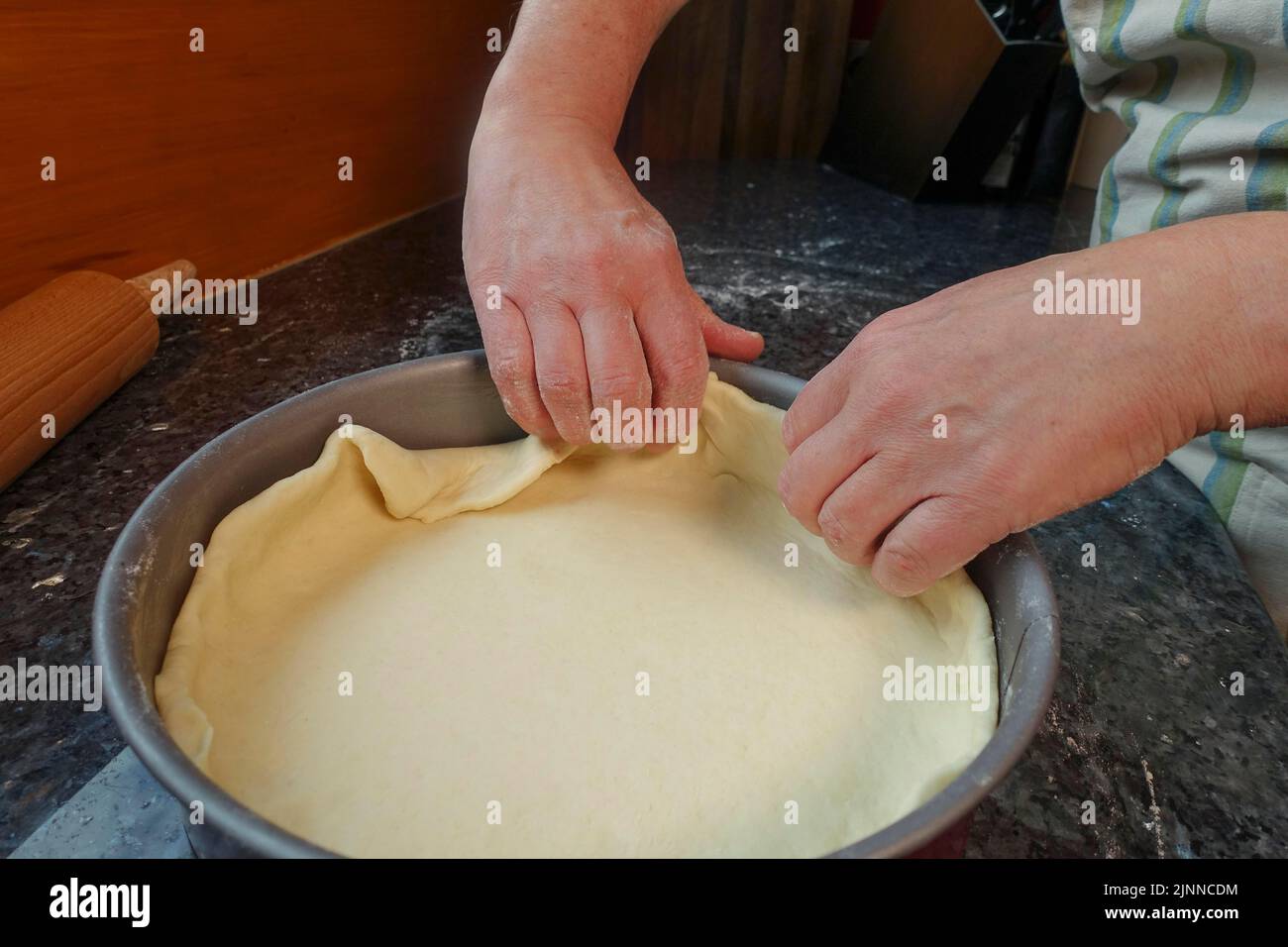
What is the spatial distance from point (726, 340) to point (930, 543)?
1.09ft

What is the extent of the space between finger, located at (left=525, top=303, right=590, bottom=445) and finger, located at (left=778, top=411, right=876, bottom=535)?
0.62ft

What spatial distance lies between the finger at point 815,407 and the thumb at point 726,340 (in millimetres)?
178

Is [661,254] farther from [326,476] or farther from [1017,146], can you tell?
[1017,146]

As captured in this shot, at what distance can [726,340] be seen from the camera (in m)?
0.88

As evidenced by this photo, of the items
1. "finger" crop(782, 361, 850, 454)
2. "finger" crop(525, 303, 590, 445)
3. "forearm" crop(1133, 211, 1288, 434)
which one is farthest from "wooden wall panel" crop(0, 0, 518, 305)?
"forearm" crop(1133, 211, 1288, 434)

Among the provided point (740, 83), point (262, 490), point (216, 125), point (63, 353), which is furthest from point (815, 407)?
point (740, 83)

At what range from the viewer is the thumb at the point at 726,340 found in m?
0.87

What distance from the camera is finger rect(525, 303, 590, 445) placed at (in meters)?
0.77

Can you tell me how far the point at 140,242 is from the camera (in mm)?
1160

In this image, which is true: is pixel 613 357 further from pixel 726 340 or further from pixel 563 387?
pixel 726 340
